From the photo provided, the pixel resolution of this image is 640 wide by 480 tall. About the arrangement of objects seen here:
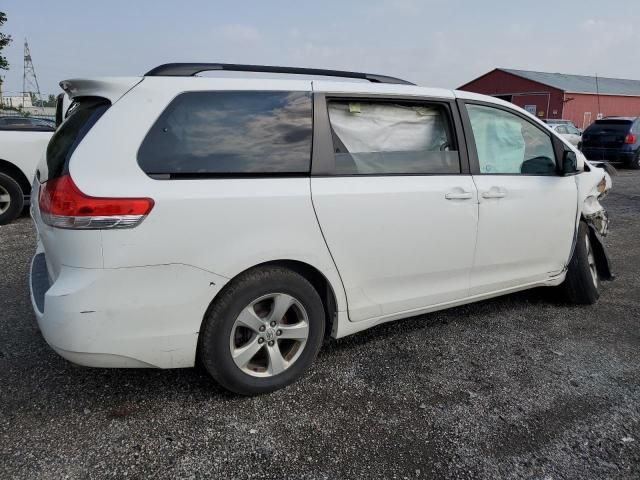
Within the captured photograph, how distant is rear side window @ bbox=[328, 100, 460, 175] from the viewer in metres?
2.84

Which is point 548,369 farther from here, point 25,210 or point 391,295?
point 25,210

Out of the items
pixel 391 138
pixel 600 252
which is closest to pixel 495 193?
pixel 391 138

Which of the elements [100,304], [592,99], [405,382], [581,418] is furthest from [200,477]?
[592,99]

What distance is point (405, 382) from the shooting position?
290 cm

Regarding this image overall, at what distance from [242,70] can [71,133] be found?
0.95 metres

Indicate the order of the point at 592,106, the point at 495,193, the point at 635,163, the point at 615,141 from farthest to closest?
the point at 592,106, the point at 635,163, the point at 615,141, the point at 495,193

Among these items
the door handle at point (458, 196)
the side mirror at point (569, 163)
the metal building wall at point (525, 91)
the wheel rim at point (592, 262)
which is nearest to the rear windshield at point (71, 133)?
the door handle at point (458, 196)

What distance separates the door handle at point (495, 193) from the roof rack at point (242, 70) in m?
0.88

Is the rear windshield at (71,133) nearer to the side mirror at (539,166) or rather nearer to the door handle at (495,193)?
the door handle at (495,193)

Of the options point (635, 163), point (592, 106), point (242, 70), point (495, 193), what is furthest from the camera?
point (592, 106)

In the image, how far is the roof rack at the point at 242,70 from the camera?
2510 millimetres

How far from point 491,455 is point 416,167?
64.6 inches

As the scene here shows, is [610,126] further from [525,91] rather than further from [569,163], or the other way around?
[525,91]

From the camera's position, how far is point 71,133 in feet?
8.14
